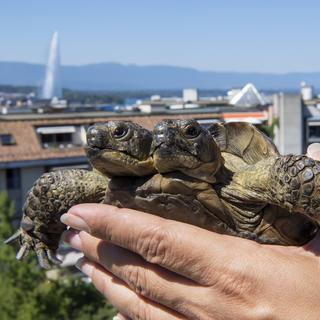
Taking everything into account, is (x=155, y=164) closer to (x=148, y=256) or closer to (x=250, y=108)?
(x=148, y=256)

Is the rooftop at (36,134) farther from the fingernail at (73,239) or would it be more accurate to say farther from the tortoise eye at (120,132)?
the tortoise eye at (120,132)

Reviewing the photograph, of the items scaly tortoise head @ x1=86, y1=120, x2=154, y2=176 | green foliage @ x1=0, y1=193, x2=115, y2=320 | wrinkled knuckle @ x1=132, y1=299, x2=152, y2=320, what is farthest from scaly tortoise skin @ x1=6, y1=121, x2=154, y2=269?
green foliage @ x1=0, y1=193, x2=115, y2=320

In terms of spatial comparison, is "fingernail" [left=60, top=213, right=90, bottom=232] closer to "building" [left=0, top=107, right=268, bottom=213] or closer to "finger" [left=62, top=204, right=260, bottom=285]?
"finger" [left=62, top=204, right=260, bottom=285]

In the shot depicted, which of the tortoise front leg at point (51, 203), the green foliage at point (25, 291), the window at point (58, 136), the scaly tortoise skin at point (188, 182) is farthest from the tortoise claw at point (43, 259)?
the window at point (58, 136)

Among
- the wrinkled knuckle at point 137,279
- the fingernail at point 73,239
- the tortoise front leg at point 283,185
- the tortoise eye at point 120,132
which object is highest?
the tortoise eye at point 120,132

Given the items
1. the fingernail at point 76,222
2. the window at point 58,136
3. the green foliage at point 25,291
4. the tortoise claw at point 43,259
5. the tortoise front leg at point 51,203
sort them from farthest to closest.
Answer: the window at point 58,136
the green foliage at point 25,291
the tortoise claw at point 43,259
the tortoise front leg at point 51,203
the fingernail at point 76,222

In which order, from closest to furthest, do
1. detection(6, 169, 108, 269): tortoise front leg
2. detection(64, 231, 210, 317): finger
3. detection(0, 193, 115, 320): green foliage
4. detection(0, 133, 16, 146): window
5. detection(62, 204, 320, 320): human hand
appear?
detection(62, 204, 320, 320): human hand
detection(64, 231, 210, 317): finger
detection(6, 169, 108, 269): tortoise front leg
detection(0, 193, 115, 320): green foliage
detection(0, 133, 16, 146): window

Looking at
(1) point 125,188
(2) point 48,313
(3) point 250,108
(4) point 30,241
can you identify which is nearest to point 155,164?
(1) point 125,188
